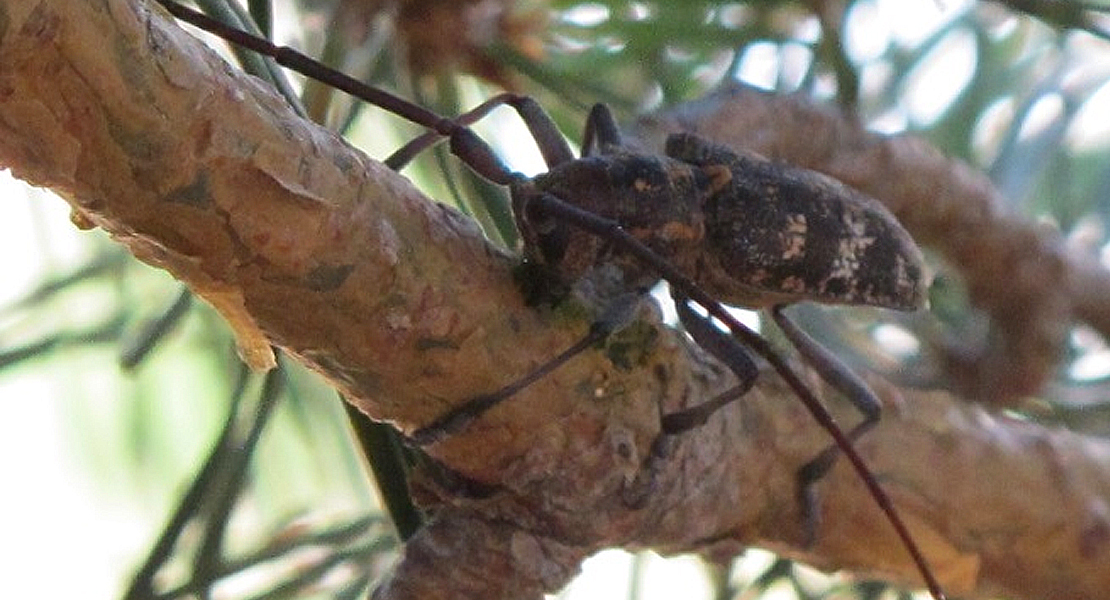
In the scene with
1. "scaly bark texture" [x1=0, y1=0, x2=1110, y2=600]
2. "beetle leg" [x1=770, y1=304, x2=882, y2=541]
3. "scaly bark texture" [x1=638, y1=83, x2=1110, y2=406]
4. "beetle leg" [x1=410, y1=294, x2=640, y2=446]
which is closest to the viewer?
"scaly bark texture" [x1=0, y1=0, x2=1110, y2=600]

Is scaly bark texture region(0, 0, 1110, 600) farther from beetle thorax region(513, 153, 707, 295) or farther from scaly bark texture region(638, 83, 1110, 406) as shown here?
scaly bark texture region(638, 83, 1110, 406)

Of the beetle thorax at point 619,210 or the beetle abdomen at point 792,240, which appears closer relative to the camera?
the beetle thorax at point 619,210

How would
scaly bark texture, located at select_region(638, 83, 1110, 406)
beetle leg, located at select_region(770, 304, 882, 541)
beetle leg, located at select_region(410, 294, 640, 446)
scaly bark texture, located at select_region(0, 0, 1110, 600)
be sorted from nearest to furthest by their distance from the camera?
Result: scaly bark texture, located at select_region(0, 0, 1110, 600)
beetle leg, located at select_region(410, 294, 640, 446)
beetle leg, located at select_region(770, 304, 882, 541)
scaly bark texture, located at select_region(638, 83, 1110, 406)

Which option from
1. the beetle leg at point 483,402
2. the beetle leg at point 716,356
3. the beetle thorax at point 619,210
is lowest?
the beetle leg at point 716,356

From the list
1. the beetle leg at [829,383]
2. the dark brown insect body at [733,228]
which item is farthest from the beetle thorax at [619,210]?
the beetle leg at [829,383]

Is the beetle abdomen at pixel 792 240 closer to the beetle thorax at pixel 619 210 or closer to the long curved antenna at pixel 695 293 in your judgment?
the beetle thorax at pixel 619 210

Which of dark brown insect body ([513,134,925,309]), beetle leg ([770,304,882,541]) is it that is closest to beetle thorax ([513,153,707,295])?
dark brown insect body ([513,134,925,309])

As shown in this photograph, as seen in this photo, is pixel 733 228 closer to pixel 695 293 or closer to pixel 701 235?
pixel 701 235

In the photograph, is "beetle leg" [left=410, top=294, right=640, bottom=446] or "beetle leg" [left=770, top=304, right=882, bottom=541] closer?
"beetle leg" [left=410, top=294, right=640, bottom=446]
